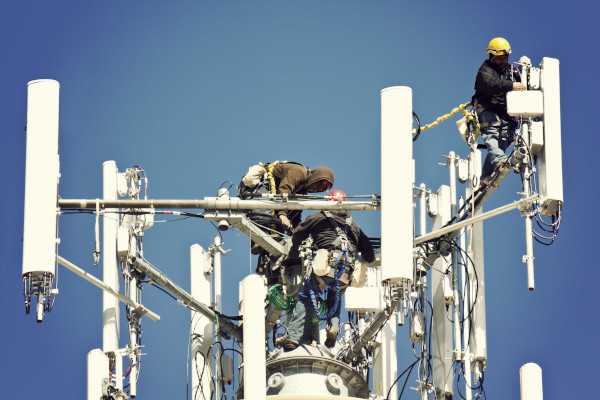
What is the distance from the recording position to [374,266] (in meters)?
52.1

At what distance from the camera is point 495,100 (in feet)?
163

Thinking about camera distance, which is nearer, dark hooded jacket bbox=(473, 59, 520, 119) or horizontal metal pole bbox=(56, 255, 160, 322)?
horizontal metal pole bbox=(56, 255, 160, 322)

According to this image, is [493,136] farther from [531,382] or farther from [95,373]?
[95,373]

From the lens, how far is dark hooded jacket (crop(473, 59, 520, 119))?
49.2 metres

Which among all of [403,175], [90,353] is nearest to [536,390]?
[403,175]

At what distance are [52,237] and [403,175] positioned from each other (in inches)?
244

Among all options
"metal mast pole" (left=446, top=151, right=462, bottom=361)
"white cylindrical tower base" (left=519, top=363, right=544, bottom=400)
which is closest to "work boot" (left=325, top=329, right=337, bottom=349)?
"metal mast pole" (left=446, top=151, right=462, bottom=361)

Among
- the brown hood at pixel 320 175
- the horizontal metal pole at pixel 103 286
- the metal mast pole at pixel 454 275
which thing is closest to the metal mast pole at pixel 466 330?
the metal mast pole at pixel 454 275

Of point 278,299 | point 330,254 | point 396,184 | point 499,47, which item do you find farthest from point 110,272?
point 499,47

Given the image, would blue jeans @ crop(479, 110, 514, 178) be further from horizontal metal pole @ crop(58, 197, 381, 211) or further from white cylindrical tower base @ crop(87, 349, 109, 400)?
white cylindrical tower base @ crop(87, 349, 109, 400)

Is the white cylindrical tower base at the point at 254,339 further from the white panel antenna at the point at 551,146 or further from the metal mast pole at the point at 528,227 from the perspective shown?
the white panel antenna at the point at 551,146

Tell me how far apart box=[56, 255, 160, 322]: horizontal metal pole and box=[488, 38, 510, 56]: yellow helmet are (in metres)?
8.24

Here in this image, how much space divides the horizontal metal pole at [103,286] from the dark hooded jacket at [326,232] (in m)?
3.08

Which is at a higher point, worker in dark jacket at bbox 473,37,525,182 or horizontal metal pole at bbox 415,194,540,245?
worker in dark jacket at bbox 473,37,525,182
